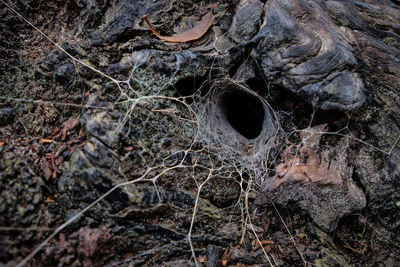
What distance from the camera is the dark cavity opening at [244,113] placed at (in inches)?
118

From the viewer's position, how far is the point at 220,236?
2020 mm

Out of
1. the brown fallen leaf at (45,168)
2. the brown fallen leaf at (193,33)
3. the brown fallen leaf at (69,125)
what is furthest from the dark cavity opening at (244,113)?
the brown fallen leaf at (45,168)

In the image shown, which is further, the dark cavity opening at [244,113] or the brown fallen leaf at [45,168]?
the dark cavity opening at [244,113]

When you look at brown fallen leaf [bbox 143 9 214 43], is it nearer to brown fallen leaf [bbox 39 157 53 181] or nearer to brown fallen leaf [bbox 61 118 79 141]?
brown fallen leaf [bbox 61 118 79 141]

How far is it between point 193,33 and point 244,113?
135 centimetres

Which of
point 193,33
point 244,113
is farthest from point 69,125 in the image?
point 244,113

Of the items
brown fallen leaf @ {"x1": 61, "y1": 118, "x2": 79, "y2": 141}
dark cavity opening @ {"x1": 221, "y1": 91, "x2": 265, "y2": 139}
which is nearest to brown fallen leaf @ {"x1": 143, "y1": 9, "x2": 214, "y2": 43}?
dark cavity opening @ {"x1": 221, "y1": 91, "x2": 265, "y2": 139}

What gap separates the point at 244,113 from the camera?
3389 mm

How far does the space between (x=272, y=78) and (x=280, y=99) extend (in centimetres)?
24

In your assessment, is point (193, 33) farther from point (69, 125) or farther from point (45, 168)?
point (45, 168)

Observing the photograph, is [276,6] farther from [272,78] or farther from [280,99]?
[280,99]

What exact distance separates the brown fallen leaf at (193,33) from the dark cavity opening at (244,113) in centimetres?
76

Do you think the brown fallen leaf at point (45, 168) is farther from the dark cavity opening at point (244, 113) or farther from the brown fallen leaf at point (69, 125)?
the dark cavity opening at point (244, 113)

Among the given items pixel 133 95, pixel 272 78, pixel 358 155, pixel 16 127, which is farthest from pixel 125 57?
pixel 358 155
